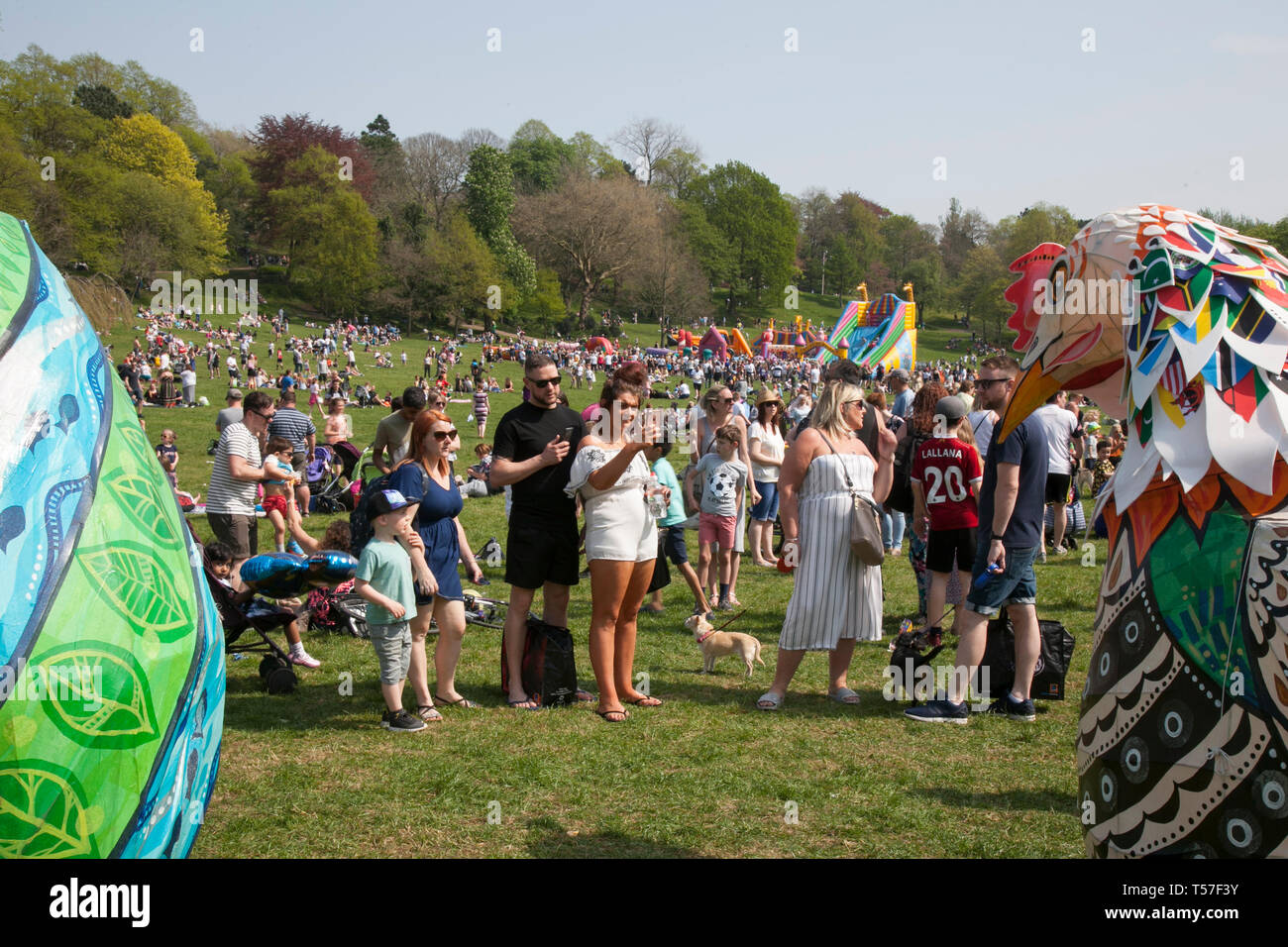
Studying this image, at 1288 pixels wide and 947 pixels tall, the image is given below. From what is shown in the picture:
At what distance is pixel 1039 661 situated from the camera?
6.85 metres

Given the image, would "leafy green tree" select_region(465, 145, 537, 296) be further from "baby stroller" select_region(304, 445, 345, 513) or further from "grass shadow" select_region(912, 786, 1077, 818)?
"grass shadow" select_region(912, 786, 1077, 818)

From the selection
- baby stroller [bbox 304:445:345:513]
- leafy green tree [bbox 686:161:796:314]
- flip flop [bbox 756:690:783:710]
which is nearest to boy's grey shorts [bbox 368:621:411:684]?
flip flop [bbox 756:690:783:710]

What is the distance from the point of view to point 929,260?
339 feet

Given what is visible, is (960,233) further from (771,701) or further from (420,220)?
(771,701)

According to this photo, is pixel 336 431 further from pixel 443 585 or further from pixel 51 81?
pixel 51 81

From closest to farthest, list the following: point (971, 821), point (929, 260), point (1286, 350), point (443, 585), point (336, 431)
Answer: point (1286, 350), point (971, 821), point (443, 585), point (336, 431), point (929, 260)

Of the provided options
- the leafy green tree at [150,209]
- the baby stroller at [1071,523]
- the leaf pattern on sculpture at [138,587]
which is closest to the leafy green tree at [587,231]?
the leafy green tree at [150,209]

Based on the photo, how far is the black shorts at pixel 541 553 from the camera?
21.5 feet

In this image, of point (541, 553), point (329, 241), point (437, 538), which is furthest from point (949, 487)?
point (329, 241)

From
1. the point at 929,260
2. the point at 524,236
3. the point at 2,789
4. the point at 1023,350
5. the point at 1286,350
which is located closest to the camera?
the point at 2,789

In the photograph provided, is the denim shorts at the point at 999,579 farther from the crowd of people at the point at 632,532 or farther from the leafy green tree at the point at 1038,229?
the leafy green tree at the point at 1038,229

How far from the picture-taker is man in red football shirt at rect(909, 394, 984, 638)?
23.6 feet

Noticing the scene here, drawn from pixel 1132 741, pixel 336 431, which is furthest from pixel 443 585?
pixel 336 431

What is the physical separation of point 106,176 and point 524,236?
32.6m
